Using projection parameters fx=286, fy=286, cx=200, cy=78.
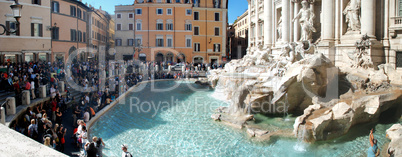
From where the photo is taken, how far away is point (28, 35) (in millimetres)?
23188

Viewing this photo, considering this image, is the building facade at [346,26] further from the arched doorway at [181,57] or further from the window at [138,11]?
the window at [138,11]

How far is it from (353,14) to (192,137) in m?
11.9

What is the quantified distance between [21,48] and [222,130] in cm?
1973

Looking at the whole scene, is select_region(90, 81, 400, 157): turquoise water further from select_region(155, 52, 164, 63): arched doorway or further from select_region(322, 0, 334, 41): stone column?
select_region(155, 52, 164, 63): arched doorway

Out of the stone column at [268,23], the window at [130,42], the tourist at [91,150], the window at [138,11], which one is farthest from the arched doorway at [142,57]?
the tourist at [91,150]

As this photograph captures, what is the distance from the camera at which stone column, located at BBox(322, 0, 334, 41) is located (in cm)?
1705

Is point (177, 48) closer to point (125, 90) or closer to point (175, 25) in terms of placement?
point (175, 25)

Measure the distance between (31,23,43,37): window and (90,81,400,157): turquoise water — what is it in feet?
45.7

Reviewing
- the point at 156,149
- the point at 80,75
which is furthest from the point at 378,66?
the point at 80,75

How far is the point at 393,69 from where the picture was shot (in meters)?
13.8

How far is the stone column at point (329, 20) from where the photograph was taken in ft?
55.9

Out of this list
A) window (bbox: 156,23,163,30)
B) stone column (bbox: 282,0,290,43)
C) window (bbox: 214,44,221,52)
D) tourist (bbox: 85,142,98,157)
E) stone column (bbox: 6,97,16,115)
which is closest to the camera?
tourist (bbox: 85,142,98,157)

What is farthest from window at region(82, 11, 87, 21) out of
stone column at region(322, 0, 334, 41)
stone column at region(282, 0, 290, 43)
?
stone column at region(322, 0, 334, 41)

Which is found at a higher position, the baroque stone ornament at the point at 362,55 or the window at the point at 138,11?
the window at the point at 138,11
